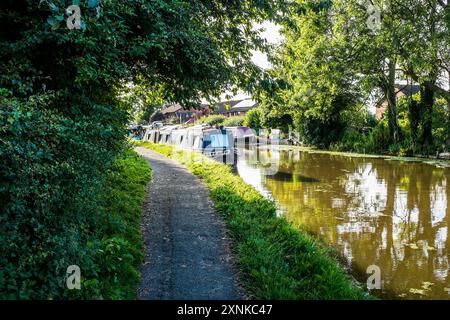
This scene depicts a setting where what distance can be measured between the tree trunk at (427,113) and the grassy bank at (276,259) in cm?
1797

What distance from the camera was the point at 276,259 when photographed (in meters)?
5.94

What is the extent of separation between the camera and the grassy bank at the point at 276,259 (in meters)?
4.95

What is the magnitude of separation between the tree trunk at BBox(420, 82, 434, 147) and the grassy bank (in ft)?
59.0

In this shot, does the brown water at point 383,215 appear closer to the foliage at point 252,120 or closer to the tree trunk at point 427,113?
the tree trunk at point 427,113

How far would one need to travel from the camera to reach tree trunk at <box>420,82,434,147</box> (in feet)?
76.3

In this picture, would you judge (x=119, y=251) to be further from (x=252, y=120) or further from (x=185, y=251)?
(x=252, y=120)

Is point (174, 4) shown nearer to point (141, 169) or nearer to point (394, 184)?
point (141, 169)

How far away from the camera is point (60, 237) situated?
373 cm

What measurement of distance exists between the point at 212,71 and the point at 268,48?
2.90 metres

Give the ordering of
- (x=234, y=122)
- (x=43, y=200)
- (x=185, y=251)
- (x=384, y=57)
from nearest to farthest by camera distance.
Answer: (x=43, y=200) → (x=185, y=251) → (x=384, y=57) → (x=234, y=122)

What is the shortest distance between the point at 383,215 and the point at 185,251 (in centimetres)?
663

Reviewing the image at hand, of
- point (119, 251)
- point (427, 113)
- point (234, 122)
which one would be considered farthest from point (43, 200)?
point (234, 122)

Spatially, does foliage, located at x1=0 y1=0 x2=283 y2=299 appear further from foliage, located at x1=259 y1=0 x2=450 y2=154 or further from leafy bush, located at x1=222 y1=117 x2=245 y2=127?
leafy bush, located at x1=222 y1=117 x2=245 y2=127

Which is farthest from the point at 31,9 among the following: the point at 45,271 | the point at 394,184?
the point at 394,184
